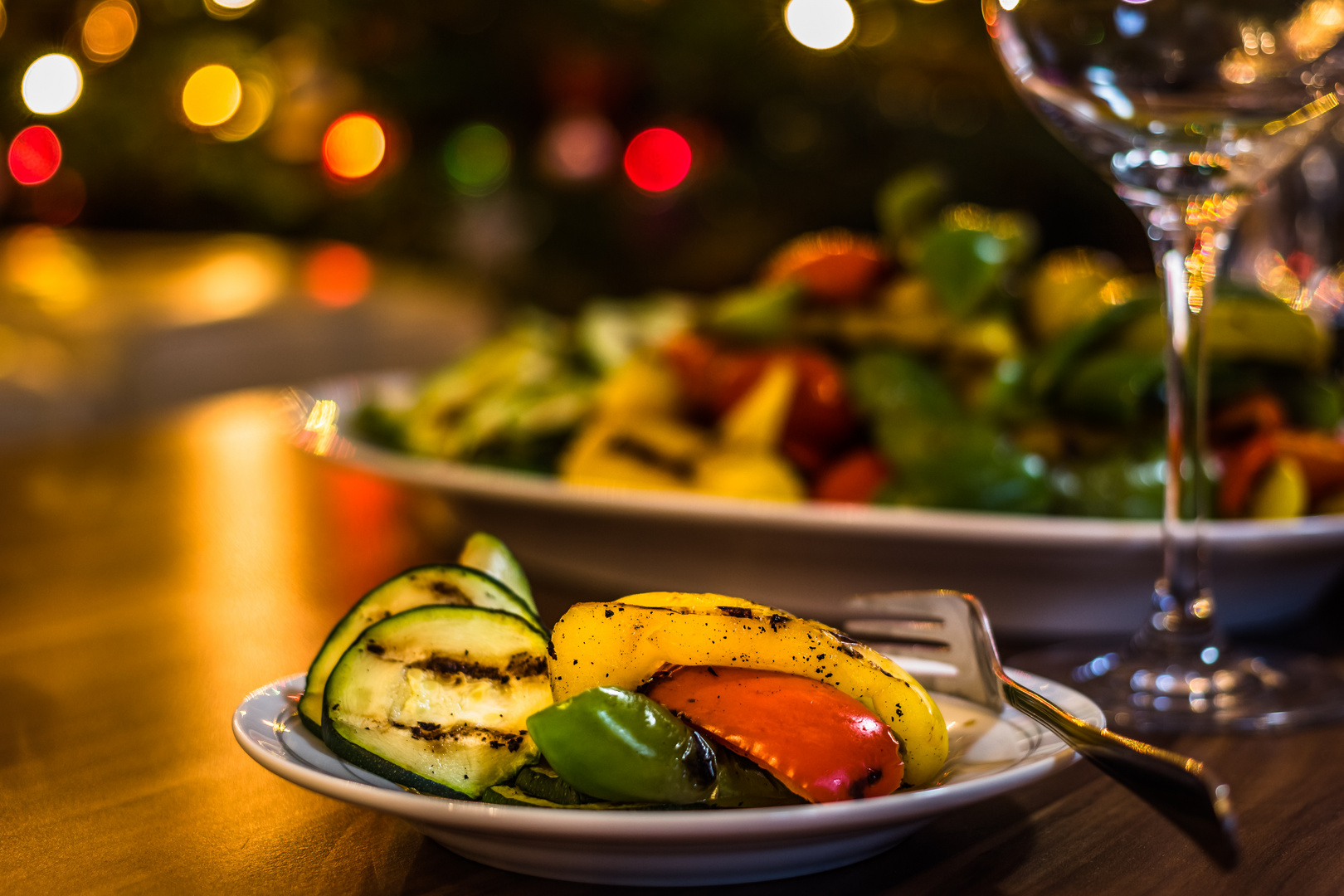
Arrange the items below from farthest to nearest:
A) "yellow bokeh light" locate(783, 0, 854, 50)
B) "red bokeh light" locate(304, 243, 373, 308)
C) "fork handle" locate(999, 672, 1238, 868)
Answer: "red bokeh light" locate(304, 243, 373, 308)
"yellow bokeh light" locate(783, 0, 854, 50)
"fork handle" locate(999, 672, 1238, 868)

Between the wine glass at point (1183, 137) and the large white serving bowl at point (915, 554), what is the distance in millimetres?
67

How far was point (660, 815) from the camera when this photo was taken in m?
0.28

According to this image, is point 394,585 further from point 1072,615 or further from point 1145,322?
point 1145,322

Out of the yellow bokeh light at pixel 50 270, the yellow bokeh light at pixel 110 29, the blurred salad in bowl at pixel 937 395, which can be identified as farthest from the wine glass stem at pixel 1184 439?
the yellow bokeh light at pixel 110 29

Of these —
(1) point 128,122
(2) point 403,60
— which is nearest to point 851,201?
(2) point 403,60

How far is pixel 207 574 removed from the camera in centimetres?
74

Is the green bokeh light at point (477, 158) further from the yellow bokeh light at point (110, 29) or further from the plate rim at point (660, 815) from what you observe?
the plate rim at point (660, 815)

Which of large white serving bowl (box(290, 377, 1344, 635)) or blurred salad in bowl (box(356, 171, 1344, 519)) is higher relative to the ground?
blurred salad in bowl (box(356, 171, 1344, 519))

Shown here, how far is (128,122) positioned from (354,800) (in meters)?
2.94

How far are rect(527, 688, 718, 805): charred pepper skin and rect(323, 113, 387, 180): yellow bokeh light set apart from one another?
2.83m

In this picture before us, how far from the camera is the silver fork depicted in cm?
25

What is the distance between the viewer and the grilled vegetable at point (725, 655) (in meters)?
0.33

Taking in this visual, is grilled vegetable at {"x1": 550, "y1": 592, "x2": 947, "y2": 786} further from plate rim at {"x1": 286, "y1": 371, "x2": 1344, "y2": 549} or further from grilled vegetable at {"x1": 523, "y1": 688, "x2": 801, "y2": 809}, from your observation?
plate rim at {"x1": 286, "y1": 371, "x2": 1344, "y2": 549}

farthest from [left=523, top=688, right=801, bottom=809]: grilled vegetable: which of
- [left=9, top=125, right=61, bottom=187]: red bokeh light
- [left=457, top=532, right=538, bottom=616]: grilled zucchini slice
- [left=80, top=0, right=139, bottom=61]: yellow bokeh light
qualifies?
[left=9, top=125, right=61, bottom=187]: red bokeh light
